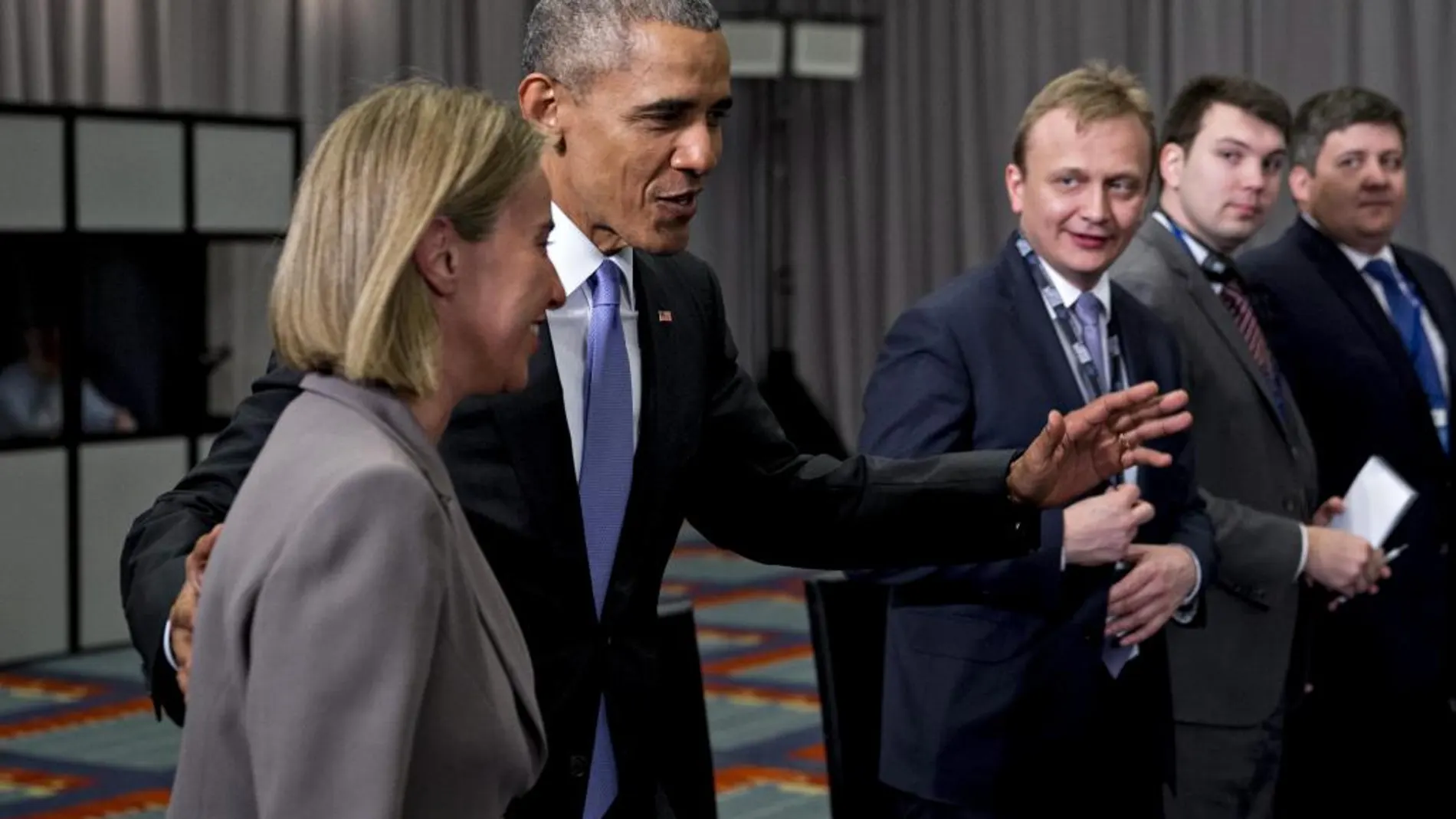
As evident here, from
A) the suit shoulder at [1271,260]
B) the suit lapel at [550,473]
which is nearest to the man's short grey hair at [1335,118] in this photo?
the suit shoulder at [1271,260]

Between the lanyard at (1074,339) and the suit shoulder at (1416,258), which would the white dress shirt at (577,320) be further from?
the suit shoulder at (1416,258)

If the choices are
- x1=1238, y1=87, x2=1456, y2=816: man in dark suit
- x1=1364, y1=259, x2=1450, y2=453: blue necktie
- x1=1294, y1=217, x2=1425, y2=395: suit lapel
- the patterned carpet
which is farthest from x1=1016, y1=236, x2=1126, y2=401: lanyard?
the patterned carpet

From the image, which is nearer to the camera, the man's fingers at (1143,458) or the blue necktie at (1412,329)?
the man's fingers at (1143,458)

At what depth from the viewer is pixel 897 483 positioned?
249 centimetres

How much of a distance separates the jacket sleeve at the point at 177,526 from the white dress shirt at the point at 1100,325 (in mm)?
1363

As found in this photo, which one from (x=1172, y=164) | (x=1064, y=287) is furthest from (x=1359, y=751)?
(x=1064, y=287)

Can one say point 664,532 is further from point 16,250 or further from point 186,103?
point 186,103

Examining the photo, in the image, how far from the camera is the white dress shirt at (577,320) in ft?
7.27

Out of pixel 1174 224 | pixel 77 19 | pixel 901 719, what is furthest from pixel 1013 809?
pixel 77 19

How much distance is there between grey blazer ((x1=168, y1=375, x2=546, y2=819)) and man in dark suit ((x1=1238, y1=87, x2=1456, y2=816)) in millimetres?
3168

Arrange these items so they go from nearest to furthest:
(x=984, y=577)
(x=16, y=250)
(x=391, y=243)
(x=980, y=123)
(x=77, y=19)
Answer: (x=391, y=243), (x=984, y=577), (x=16, y=250), (x=77, y=19), (x=980, y=123)

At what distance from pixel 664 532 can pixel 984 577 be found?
76 cm

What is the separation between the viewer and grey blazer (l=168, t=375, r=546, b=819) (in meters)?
1.44

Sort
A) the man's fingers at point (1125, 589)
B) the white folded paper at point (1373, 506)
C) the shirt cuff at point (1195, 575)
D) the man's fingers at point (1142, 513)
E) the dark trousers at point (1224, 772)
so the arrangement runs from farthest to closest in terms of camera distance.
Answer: the white folded paper at point (1373, 506), the dark trousers at point (1224, 772), the shirt cuff at point (1195, 575), the man's fingers at point (1125, 589), the man's fingers at point (1142, 513)
